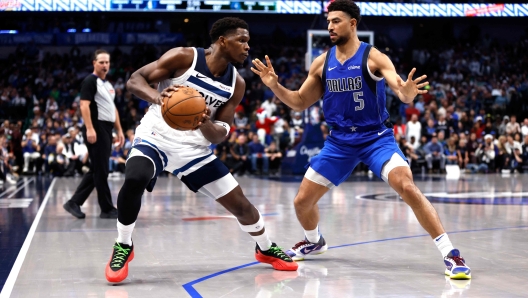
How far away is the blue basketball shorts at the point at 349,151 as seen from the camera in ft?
18.4

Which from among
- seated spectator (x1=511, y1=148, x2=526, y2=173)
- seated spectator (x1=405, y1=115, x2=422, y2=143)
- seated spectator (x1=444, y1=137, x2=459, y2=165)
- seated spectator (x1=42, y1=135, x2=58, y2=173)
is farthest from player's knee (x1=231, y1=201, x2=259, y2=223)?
seated spectator (x1=511, y1=148, x2=526, y2=173)

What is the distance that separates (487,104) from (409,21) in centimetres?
682

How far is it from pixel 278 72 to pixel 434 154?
858 cm

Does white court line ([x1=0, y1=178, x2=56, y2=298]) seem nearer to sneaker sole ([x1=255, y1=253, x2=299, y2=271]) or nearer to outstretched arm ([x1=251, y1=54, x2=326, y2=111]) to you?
sneaker sole ([x1=255, y1=253, x2=299, y2=271])

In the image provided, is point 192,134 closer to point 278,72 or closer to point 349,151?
point 349,151

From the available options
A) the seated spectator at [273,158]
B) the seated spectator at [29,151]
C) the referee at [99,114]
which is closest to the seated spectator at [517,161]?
the seated spectator at [273,158]

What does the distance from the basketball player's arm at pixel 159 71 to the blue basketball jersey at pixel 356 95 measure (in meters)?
1.23

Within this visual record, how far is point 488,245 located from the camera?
6.53 meters

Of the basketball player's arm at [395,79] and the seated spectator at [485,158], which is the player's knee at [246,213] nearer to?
the basketball player's arm at [395,79]

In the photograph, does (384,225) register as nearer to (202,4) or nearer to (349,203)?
(349,203)

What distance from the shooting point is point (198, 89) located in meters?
5.25

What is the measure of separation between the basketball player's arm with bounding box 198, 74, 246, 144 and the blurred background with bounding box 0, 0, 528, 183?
1300 cm

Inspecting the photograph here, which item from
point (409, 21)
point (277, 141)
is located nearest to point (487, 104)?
point (409, 21)

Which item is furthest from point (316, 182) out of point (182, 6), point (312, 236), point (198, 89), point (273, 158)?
point (182, 6)
